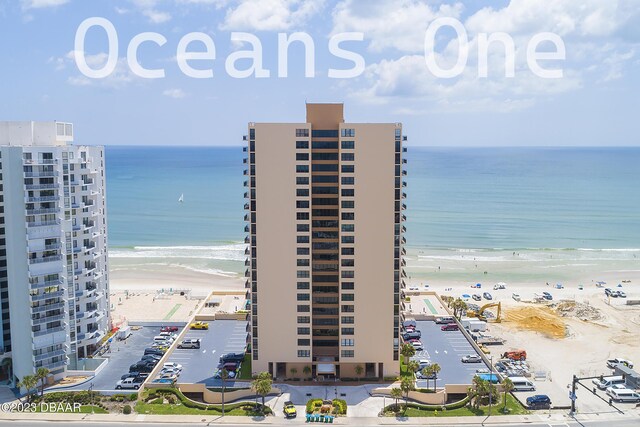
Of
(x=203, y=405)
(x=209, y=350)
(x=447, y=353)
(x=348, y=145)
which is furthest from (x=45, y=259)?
(x=447, y=353)

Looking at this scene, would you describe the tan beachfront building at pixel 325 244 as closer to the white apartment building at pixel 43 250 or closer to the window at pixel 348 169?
the window at pixel 348 169

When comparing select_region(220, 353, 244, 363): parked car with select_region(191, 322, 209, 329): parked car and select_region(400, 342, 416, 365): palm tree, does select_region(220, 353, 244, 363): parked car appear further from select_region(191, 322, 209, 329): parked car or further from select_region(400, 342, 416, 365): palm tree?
select_region(400, 342, 416, 365): palm tree

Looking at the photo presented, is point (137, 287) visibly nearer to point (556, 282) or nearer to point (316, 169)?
point (316, 169)

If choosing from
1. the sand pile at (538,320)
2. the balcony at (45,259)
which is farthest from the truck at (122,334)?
the sand pile at (538,320)

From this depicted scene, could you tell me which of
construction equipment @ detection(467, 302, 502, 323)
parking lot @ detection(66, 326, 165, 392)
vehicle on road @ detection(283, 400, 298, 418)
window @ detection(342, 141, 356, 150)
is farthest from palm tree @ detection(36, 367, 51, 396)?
construction equipment @ detection(467, 302, 502, 323)

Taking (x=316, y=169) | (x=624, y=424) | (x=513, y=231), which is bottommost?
(x=624, y=424)

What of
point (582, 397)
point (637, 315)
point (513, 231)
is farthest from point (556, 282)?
point (582, 397)
